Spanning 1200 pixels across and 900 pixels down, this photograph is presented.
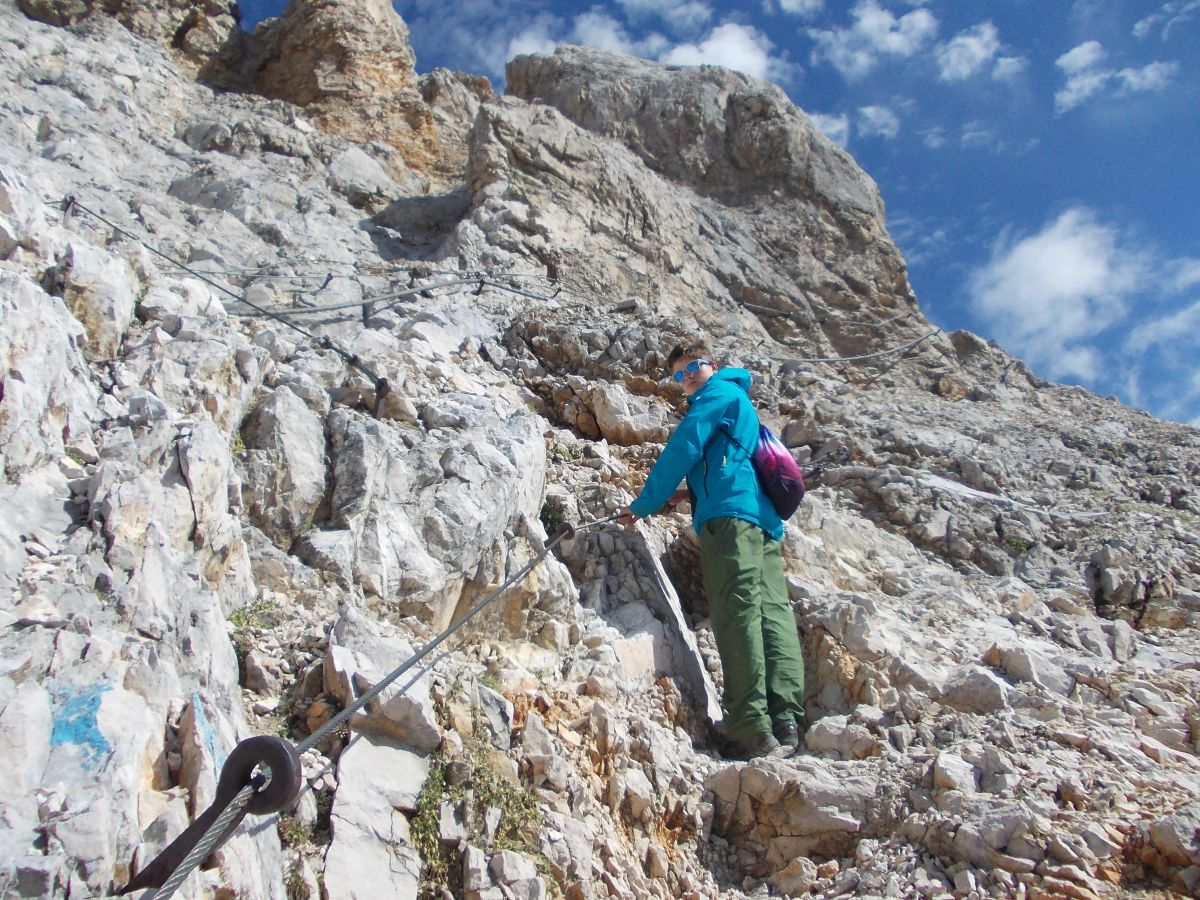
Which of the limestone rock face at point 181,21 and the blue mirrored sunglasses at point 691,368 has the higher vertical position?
the limestone rock face at point 181,21

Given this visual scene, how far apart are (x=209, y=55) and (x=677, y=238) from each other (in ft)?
33.1

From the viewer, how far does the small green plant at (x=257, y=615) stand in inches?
162

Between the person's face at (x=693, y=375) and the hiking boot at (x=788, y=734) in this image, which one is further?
the person's face at (x=693, y=375)

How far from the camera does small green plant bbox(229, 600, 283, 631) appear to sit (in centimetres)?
412

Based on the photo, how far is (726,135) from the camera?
1616 cm

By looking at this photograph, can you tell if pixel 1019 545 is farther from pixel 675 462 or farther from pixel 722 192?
pixel 722 192

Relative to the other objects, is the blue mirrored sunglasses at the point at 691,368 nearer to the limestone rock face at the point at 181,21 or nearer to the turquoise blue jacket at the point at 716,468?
the turquoise blue jacket at the point at 716,468

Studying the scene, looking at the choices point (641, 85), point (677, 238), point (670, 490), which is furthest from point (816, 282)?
point (670, 490)

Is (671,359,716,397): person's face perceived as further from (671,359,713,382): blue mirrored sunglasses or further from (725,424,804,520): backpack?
(725,424,804,520): backpack

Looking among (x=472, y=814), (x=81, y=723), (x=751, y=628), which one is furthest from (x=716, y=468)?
(x=81, y=723)

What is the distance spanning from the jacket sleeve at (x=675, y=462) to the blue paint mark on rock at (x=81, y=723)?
145 inches

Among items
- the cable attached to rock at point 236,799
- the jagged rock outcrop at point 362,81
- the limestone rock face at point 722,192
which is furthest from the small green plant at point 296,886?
the jagged rock outcrop at point 362,81

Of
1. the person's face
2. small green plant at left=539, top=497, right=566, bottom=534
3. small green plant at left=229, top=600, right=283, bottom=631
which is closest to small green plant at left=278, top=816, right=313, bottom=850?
small green plant at left=229, top=600, right=283, bottom=631

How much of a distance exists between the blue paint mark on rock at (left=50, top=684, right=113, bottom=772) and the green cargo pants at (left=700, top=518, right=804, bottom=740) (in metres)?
3.49
